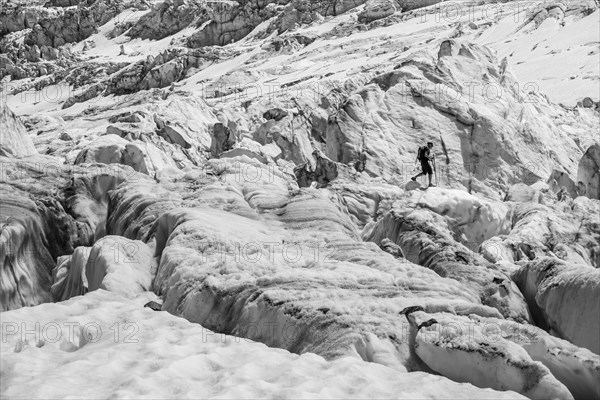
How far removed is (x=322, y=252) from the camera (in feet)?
40.7

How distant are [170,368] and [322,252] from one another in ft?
17.0

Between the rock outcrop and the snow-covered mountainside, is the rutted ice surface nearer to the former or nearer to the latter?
the snow-covered mountainside

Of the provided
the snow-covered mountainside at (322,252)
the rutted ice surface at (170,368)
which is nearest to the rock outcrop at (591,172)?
the snow-covered mountainside at (322,252)

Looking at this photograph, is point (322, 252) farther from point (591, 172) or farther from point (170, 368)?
point (591, 172)

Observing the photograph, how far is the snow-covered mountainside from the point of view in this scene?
26.1ft

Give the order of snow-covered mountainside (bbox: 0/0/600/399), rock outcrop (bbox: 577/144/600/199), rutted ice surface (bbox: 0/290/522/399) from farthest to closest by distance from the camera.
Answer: rock outcrop (bbox: 577/144/600/199), snow-covered mountainside (bbox: 0/0/600/399), rutted ice surface (bbox: 0/290/522/399)

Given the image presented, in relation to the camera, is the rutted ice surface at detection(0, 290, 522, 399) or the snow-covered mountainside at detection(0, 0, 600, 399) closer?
the rutted ice surface at detection(0, 290, 522, 399)

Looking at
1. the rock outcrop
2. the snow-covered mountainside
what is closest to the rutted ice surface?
the snow-covered mountainside

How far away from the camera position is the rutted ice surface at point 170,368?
23.6 feet

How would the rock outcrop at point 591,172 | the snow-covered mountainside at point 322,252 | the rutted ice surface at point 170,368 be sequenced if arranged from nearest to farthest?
1. the rutted ice surface at point 170,368
2. the snow-covered mountainside at point 322,252
3. the rock outcrop at point 591,172

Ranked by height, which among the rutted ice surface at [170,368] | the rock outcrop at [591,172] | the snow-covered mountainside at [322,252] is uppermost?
the rutted ice surface at [170,368]

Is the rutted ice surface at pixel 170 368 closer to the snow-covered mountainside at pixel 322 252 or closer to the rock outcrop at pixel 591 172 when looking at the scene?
the snow-covered mountainside at pixel 322 252

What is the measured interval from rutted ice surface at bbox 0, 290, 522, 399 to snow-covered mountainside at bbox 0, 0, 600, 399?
0.03 m

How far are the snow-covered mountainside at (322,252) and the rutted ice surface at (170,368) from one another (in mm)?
30
